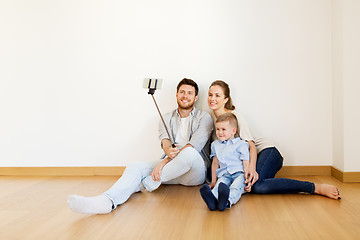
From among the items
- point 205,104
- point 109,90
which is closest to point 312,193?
point 205,104

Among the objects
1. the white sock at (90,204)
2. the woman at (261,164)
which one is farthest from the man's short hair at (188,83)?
the white sock at (90,204)

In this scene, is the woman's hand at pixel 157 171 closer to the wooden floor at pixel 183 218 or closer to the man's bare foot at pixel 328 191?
the wooden floor at pixel 183 218

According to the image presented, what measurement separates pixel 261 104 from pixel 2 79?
2.26 m

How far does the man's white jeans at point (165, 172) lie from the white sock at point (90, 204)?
0.58 ft

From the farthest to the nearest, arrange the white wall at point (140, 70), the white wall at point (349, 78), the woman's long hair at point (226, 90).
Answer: the white wall at point (140, 70), the woman's long hair at point (226, 90), the white wall at point (349, 78)

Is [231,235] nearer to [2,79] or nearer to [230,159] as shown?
[230,159]

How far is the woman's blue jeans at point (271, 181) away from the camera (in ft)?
7.58

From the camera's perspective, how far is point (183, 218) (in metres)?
1.95

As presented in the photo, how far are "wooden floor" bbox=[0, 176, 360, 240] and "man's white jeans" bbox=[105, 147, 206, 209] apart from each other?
3.1 inches

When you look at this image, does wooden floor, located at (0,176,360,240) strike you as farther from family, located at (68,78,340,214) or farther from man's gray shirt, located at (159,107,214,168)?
man's gray shirt, located at (159,107,214,168)

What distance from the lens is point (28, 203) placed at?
233cm

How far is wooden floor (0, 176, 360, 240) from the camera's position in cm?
172

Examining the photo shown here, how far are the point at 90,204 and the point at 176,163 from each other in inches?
26.2

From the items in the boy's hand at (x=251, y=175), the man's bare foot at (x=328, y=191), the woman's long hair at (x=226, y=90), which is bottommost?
the man's bare foot at (x=328, y=191)
